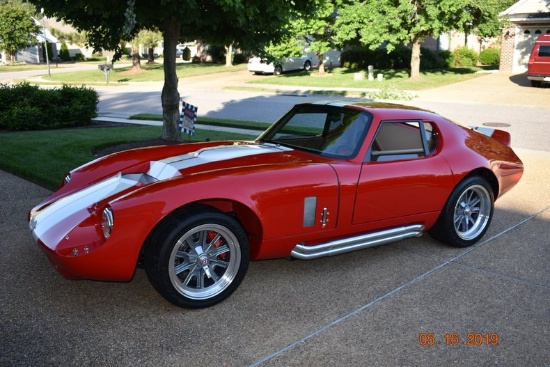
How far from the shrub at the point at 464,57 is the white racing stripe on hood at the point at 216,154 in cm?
3724

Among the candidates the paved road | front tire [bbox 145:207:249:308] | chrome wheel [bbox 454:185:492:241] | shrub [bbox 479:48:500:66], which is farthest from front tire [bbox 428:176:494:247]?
shrub [bbox 479:48:500:66]

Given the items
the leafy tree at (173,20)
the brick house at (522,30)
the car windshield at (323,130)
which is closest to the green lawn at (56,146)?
the leafy tree at (173,20)

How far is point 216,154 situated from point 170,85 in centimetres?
485

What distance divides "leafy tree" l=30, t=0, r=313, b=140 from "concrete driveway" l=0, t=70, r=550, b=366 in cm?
340

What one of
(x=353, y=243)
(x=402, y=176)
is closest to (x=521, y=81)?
(x=402, y=176)

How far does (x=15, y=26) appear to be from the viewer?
48406 millimetres

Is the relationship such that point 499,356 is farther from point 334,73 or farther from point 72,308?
point 334,73

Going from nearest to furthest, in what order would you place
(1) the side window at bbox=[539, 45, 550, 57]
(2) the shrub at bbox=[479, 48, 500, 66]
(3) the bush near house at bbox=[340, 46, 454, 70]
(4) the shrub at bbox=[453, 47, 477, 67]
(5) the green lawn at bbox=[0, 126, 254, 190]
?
(5) the green lawn at bbox=[0, 126, 254, 190]
(1) the side window at bbox=[539, 45, 550, 57]
(3) the bush near house at bbox=[340, 46, 454, 70]
(4) the shrub at bbox=[453, 47, 477, 67]
(2) the shrub at bbox=[479, 48, 500, 66]

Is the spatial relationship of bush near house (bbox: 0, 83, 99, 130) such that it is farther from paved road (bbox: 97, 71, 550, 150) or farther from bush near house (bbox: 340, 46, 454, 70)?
bush near house (bbox: 340, 46, 454, 70)

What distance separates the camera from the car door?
4465 mm

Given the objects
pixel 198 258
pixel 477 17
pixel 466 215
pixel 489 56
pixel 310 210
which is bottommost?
pixel 466 215

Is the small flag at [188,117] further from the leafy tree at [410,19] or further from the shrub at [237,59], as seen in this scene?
the shrub at [237,59]

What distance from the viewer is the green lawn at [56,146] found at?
25.1 feet

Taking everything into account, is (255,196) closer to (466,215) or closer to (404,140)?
(404,140)
